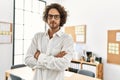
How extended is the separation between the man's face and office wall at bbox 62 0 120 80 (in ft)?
8.64

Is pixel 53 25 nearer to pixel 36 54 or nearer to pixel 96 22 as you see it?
pixel 36 54

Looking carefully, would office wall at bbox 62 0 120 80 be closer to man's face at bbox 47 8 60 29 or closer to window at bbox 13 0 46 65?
window at bbox 13 0 46 65

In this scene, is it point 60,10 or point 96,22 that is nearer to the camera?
point 60,10

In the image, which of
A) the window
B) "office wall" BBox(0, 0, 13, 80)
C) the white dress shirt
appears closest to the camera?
the white dress shirt

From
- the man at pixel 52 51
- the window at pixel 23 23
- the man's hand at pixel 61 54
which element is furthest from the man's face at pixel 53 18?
the window at pixel 23 23

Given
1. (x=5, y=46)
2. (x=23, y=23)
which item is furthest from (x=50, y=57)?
(x=23, y=23)

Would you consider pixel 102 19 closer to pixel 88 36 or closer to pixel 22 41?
pixel 88 36

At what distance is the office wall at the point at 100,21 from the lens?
361 cm

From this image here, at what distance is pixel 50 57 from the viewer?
4.18 ft

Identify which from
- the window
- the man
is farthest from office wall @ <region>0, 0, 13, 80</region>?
the man

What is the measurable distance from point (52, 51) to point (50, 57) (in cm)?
8

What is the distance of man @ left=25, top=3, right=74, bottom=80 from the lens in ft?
4.20

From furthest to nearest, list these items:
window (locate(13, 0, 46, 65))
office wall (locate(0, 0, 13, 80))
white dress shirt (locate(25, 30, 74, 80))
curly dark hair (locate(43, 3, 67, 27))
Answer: window (locate(13, 0, 46, 65)), office wall (locate(0, 0, 13, 80)), curly dark hair (locate(43, 3, 67, 27)), white dress shirt (locate(25, 30, 74, 80))

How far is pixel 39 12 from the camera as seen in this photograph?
464 cm
